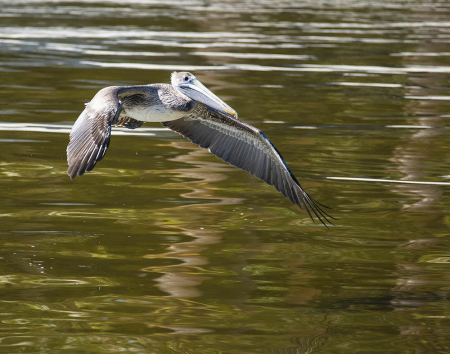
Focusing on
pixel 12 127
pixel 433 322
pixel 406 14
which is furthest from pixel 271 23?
pixel 433 322

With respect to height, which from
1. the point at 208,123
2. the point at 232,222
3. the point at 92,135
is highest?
the point at 92,135

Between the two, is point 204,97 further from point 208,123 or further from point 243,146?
point 243,146

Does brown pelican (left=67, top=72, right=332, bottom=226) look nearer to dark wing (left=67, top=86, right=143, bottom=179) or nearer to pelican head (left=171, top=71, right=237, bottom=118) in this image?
pelican head (left=171, top=71, right=237, bottom=118)

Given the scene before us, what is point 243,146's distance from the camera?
31.3 ft

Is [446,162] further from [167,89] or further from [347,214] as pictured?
[167,89]

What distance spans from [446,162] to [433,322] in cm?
564

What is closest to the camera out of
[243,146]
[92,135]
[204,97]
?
[92,135]

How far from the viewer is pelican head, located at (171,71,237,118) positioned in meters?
9.58

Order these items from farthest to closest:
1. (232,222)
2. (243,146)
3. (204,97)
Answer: (204,97), (243,146), (232,222)

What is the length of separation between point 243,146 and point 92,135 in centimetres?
235

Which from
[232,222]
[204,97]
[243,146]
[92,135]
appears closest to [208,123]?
[204,97]

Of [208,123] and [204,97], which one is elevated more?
[204,97]

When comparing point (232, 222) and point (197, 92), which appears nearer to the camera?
point (232, 222)

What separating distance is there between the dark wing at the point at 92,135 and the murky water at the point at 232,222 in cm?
95
